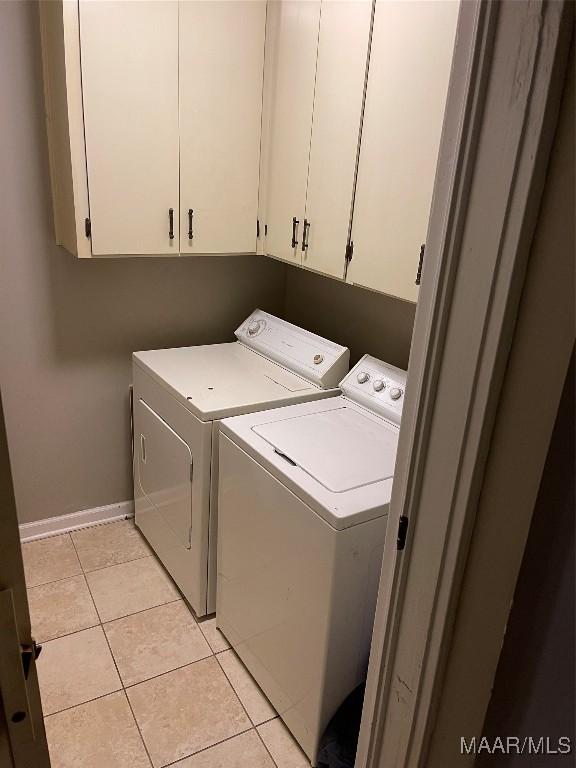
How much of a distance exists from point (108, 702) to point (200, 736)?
335mm

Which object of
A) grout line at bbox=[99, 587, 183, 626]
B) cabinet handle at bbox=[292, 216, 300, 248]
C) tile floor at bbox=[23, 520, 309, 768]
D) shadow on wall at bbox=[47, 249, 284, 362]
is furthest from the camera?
shadow on wall at bbox=[47, 249, 284, 362]

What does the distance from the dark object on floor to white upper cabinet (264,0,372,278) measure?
4.36 feet

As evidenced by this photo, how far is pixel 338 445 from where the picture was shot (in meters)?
1.80

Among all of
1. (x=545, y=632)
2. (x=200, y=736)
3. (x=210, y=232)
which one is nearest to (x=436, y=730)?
(x=545, y=632)

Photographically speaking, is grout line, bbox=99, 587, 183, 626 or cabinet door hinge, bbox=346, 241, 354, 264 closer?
cabinet door hinge, bbox=346, 241, 354, 264

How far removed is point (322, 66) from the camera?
6.08 ft

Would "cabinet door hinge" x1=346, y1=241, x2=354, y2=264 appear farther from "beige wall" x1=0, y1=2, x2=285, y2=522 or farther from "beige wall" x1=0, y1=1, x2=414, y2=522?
"beige wall" x1=0, y1=2, x2=285, y2=522

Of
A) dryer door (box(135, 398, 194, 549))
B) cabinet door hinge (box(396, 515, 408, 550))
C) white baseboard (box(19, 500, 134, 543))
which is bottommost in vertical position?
white baseboard (box(19, 500, 134, 543))

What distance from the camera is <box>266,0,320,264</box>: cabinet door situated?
1.91 meters

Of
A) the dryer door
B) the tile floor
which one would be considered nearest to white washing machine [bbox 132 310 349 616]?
the dryer door

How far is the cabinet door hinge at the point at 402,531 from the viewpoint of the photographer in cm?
105

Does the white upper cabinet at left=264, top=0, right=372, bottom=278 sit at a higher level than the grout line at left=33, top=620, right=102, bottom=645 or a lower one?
higher

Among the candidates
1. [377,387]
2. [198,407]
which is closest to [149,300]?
[198,407]

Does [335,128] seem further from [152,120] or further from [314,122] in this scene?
[152,120]
